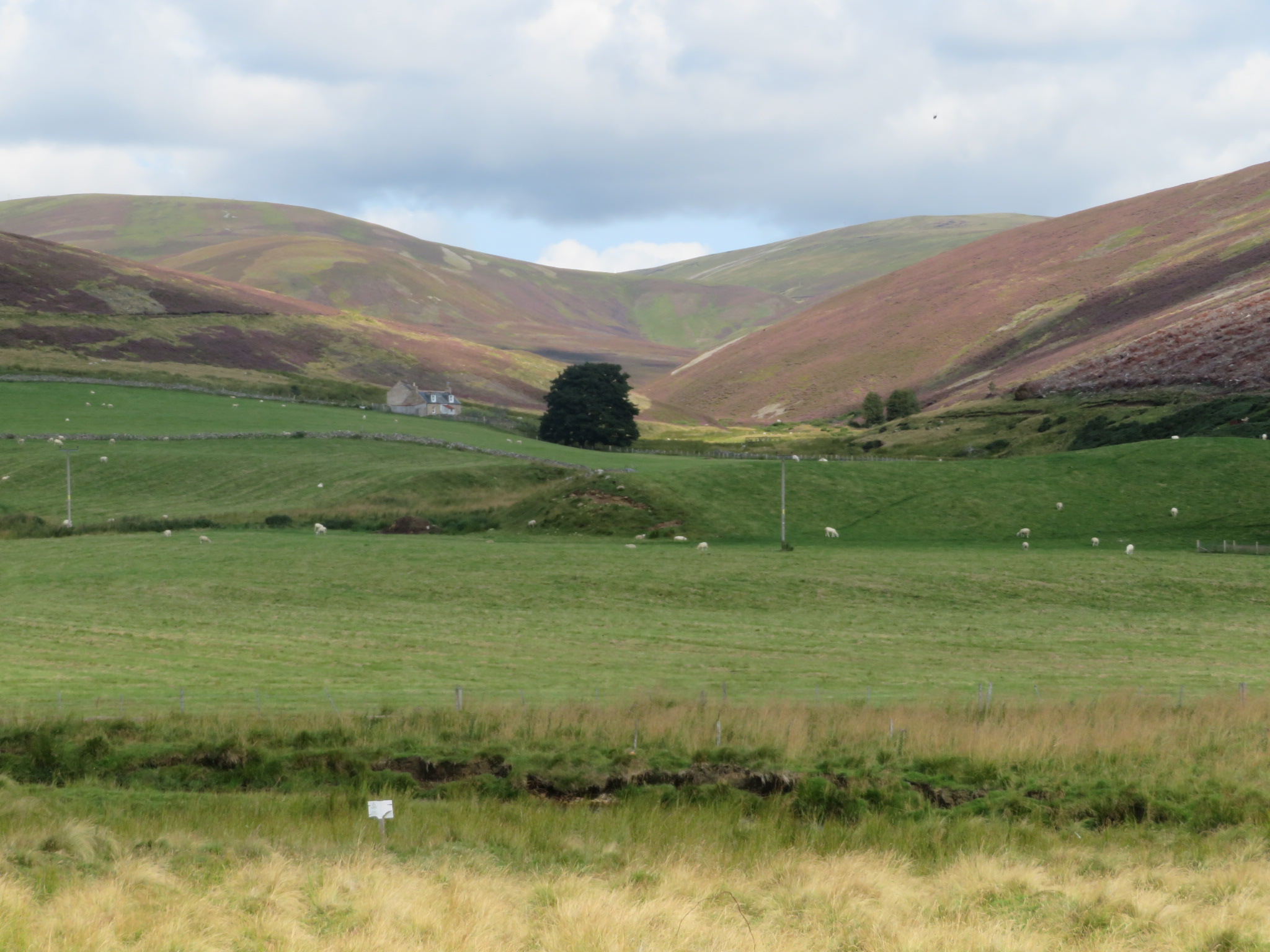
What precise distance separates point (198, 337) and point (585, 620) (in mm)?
127894

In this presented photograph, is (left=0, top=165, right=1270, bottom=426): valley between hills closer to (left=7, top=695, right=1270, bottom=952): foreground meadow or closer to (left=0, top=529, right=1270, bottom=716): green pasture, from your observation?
(left=0, top=529, right=1270, bottom=716): green pasture

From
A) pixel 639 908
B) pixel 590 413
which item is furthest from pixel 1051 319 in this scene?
pixel 639 908

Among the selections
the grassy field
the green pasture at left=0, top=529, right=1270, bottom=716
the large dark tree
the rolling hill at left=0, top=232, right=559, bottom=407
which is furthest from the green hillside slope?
the rolling hill at left=0, top=232, right=559, bottom=407

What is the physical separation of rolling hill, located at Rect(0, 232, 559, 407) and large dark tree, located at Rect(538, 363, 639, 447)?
35363mm

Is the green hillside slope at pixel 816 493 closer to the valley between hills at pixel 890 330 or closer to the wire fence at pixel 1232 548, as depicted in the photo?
the wire fence at pixel 1232 548

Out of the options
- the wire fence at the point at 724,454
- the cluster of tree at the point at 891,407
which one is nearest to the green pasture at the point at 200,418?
the wire fence at the point at 724,454

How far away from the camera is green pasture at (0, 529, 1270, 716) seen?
2744 centimetres

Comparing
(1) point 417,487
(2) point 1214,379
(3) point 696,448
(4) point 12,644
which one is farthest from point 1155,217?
(4) point 12,644

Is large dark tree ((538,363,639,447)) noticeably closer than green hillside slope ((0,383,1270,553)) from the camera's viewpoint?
No

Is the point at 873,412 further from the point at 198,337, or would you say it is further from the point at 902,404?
the point at 198,337

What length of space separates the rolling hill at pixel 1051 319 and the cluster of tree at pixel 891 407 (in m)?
6.89

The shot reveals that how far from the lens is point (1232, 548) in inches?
2254

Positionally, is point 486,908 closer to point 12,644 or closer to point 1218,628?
point 12,644

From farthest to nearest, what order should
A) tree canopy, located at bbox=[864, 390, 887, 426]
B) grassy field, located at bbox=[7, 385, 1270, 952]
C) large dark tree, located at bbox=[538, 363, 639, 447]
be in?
A: tree canopy, located at bbox=[864, 390, 887, 426] → large dark tree, located at bbox=[538, 363, 639, 447] → grassy field, located at bbox=[7, 385, 1270, 952]
